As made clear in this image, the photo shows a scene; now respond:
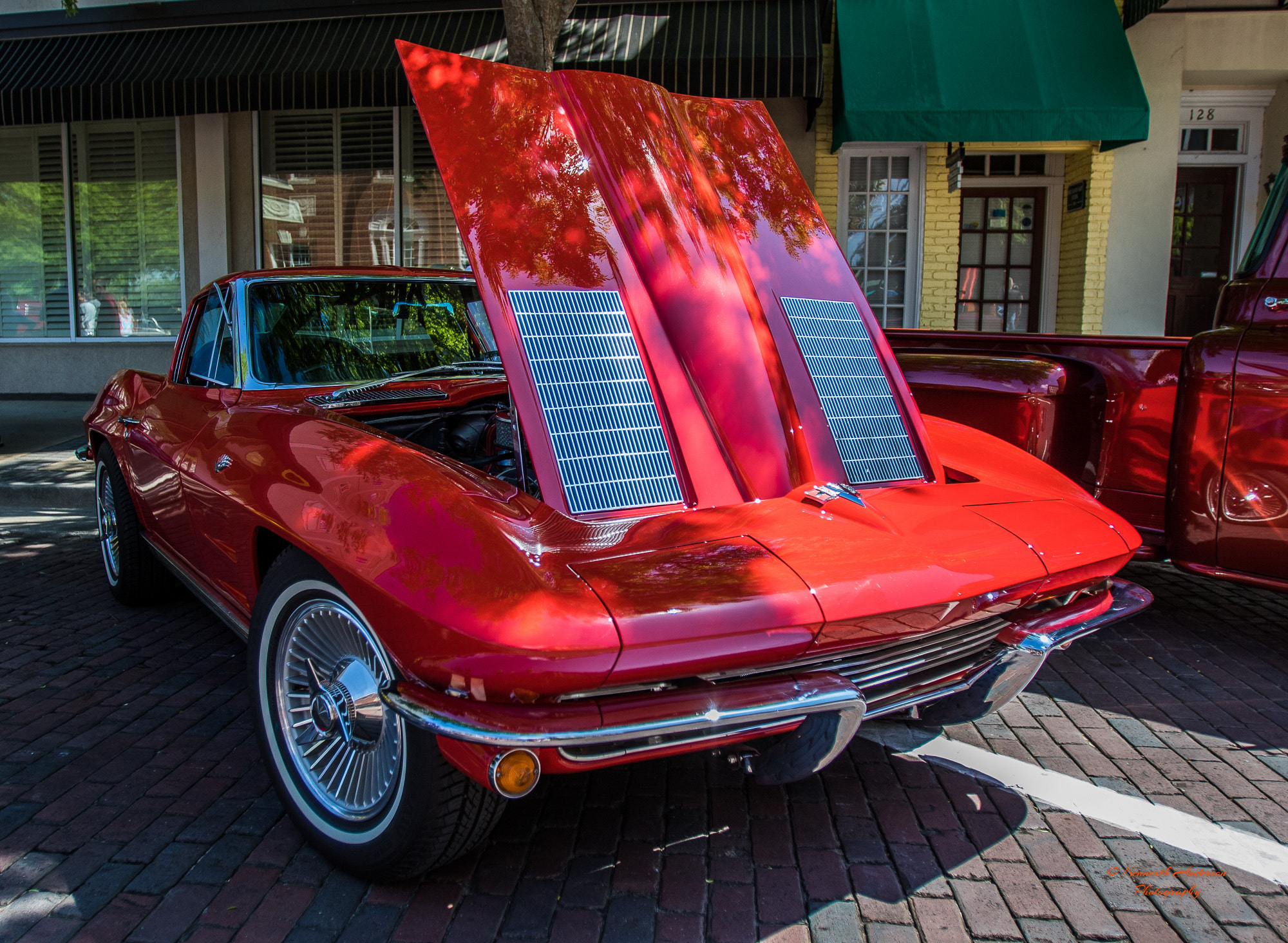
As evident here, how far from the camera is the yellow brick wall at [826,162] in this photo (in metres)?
9.68

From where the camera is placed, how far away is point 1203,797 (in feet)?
8.68

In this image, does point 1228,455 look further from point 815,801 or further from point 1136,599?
point 815,801

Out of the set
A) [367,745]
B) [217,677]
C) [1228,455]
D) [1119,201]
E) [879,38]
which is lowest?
[217,677]

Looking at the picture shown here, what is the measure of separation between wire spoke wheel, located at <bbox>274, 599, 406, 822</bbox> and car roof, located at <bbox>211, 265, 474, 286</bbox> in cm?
175

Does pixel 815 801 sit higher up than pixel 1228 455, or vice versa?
pixel 1228 455

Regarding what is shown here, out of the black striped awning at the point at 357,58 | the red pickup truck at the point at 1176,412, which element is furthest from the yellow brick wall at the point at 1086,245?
the red pickup truck at the point at 1176,412

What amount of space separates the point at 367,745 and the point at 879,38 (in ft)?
28.3

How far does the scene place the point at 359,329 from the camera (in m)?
3.73

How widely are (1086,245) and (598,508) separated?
924 centimetres

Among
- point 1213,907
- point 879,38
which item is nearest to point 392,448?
point 1213,907

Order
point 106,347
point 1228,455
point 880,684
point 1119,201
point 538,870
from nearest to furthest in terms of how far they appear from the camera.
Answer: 1. point 880,684
2. point 538,870
3. point 1228,455
4. point 1119,201
5. point 106,347

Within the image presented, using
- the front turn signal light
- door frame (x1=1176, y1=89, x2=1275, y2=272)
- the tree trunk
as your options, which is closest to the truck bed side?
the front turn signal light

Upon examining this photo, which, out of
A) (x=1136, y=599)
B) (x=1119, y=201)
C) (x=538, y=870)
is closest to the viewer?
(x=538, y=870)

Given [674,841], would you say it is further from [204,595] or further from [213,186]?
[213,186]
